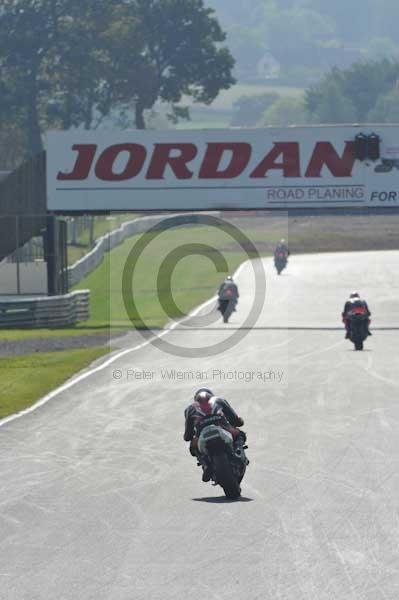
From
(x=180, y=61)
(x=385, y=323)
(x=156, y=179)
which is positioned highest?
(x=180, y=61)

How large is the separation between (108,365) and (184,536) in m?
16.7

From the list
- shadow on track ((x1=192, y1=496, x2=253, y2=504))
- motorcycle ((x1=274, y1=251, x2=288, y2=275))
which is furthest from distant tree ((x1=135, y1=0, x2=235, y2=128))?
shadow on track ((x1=192, y1=496, x2=253, y2=504))

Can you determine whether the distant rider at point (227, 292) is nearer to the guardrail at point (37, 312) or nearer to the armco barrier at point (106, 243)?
the guardrail at point (37, 312)

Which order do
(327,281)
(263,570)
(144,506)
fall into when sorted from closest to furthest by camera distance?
(263,570) < (144,506) < (327,281)

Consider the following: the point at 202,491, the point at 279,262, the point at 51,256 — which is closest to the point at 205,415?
the point at 202,491

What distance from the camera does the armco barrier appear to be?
60891 mm

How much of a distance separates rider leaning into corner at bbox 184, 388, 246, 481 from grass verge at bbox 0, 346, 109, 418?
25.2ft

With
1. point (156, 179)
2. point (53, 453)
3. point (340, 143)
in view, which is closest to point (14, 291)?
point (156, 179)

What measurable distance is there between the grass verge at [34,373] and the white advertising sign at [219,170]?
37.9 feet

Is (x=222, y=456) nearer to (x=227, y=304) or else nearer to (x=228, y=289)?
(x=227, y=304)

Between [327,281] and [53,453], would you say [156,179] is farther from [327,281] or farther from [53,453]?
[53,453]

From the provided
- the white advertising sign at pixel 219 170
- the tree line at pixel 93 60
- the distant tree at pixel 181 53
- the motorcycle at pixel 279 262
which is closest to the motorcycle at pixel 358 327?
the white advertising sign at pixel 219 170

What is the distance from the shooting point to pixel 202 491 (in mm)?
14508

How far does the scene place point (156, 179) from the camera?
143 feet
